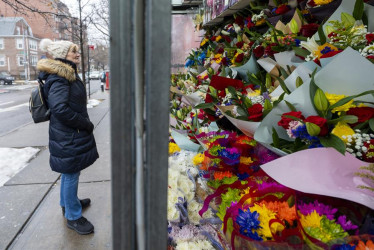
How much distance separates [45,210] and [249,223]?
3.30 meters

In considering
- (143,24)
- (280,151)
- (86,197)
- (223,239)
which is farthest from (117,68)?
(86,197)

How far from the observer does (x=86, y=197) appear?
374cm

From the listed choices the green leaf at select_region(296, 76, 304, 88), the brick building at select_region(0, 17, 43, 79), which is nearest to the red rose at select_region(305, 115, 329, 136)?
the green leaf at select_region(296, 76, 304, 88)

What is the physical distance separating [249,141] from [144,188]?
77cm

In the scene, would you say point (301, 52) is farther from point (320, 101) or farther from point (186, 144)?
point (186, 144)

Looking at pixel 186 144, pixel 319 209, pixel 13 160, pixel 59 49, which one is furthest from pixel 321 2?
pixel 13 160

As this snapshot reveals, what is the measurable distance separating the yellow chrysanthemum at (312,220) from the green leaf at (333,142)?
0.18 m

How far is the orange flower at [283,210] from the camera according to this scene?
80 centimetres

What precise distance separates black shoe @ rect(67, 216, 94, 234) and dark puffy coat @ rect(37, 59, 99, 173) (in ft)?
1.94

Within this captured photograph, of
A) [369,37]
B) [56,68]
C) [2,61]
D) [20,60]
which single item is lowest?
[56,68]

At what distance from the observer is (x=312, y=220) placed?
0.76m

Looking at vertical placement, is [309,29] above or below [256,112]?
above

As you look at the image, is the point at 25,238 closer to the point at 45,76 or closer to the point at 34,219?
the point at 34,219

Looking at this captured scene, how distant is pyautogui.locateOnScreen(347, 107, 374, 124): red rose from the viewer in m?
0.90
